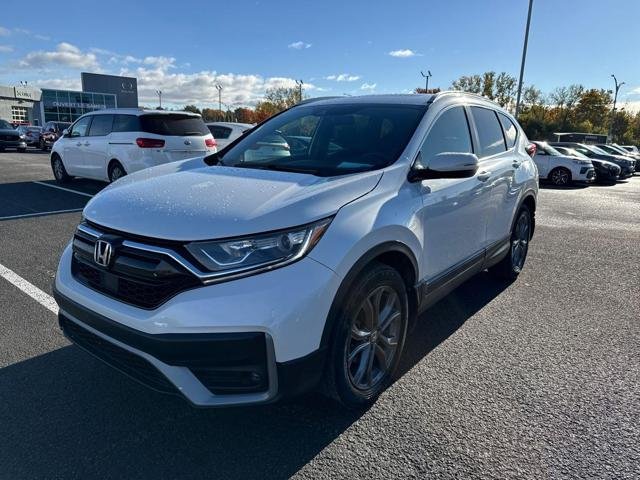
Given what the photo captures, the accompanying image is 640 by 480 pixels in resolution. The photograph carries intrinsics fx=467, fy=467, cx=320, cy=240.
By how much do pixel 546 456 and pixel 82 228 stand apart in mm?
2768

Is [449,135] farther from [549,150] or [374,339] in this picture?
[549,150]

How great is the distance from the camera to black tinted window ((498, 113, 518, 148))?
15.6 ft

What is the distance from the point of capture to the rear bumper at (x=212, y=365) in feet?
6.83

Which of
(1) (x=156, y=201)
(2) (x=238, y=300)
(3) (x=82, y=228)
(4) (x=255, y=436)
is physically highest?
(1) (x=156, y=201)

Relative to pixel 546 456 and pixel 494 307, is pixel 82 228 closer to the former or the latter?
pixel 546 456

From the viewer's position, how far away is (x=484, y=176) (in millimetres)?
3857

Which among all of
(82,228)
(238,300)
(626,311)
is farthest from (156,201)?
(626,311)

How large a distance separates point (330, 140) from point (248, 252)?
1.62 metres

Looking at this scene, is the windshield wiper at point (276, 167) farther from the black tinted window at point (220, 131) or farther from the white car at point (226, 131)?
the black tinted window at point (220, 131)

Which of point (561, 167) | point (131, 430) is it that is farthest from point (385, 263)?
point (561, 167)

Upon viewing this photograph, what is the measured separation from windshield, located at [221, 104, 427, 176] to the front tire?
2.45 feet

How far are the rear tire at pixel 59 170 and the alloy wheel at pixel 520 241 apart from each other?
1090cm

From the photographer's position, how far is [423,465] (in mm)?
2295

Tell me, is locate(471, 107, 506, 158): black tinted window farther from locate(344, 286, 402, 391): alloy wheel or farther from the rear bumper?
the rear bumper
